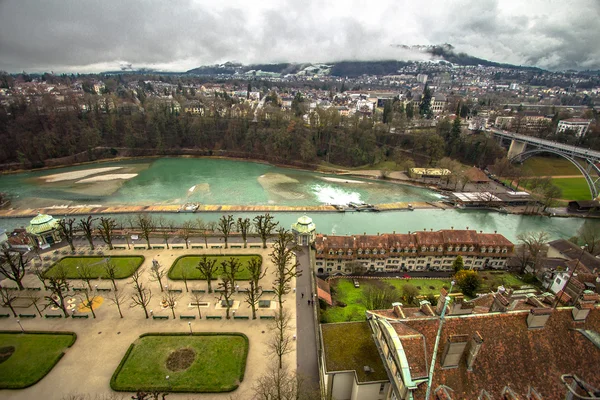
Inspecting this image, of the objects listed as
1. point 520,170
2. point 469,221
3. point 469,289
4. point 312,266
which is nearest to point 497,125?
point 520,170

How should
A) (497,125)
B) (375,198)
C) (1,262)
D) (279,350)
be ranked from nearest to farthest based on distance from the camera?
1. (279,350)
2. (1,262)
3. (375,198)
4. (497,125)

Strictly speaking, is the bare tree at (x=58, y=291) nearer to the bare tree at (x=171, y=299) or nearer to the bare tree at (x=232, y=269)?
the bare tree at (x=171, y=299)

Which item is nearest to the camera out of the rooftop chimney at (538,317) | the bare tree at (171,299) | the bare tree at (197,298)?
the rooftop chimney at (538,317)

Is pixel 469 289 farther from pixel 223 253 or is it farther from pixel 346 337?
pixel 223 253

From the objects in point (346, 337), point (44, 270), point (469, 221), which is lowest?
point (469, 221)

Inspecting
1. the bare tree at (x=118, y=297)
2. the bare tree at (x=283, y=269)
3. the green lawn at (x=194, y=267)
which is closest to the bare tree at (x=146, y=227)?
the green lawn at (x=194, y=267)

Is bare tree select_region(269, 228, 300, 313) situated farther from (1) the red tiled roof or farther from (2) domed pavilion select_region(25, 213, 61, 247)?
(2) domed pavilion select_region(25, 213, 61, 247)
